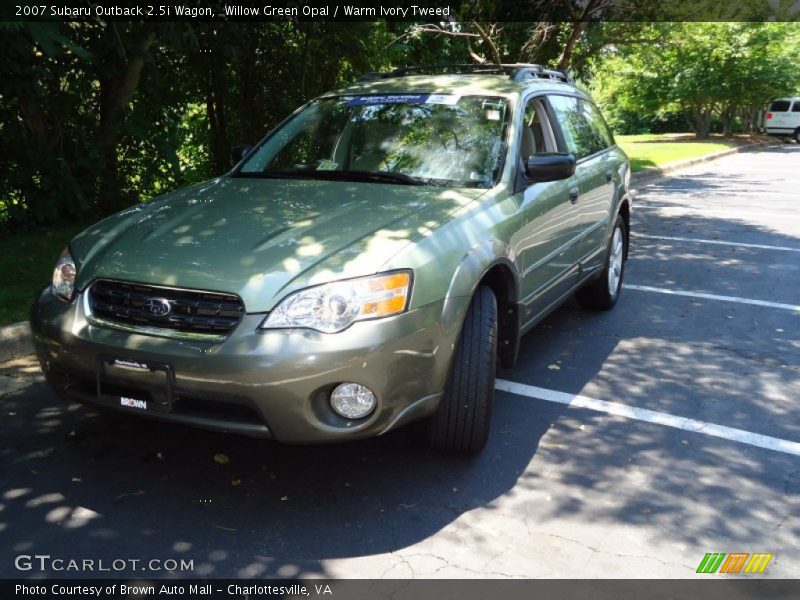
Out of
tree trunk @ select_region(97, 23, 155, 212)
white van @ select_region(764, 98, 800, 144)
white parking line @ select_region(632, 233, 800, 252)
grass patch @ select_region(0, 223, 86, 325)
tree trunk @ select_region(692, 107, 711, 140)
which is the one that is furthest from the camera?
white van @ select_region(764, 98, 800, 144)

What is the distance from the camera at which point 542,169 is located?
161 inches

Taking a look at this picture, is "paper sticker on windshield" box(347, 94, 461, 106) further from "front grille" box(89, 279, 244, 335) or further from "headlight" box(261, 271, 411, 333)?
"front grille" box(89, 279, 244, 335)

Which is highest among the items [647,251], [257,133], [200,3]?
[200,3]

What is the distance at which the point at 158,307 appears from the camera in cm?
312

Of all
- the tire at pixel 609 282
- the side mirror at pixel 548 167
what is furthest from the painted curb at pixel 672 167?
the side mirror at pixel 548 167

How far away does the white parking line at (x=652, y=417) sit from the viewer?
3.96m

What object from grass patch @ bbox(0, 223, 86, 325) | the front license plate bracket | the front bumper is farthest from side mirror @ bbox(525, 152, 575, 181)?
grass patch @ bbox(0, 223, 86, 325)

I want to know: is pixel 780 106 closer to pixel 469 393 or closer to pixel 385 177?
pixel 385 177

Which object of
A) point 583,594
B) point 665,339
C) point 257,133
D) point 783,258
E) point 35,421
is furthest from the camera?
point 257,133

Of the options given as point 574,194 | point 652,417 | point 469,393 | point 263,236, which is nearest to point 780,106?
point 574,194

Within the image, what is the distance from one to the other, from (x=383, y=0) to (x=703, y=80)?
2424 centimetres

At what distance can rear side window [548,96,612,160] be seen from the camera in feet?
17.1

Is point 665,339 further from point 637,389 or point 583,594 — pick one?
point 583,594

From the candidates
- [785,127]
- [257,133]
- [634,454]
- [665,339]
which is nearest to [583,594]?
[634,454]
